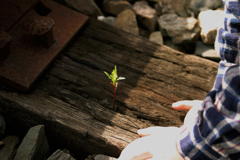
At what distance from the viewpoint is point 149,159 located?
4.37 feet

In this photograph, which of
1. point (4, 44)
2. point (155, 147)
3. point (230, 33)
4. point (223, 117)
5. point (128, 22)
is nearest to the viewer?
point (223, 117)

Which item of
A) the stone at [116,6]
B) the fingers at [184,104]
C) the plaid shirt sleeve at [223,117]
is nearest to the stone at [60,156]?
the plaid shirt sleeve at [223,117]

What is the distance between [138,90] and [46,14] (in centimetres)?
140

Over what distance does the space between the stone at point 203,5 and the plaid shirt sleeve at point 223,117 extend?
2.28 meters

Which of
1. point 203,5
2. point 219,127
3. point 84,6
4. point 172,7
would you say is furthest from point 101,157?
point 203,5

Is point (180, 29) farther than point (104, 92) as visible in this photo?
Yes

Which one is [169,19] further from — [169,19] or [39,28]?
[39,28]

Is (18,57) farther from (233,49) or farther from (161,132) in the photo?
(233,49)

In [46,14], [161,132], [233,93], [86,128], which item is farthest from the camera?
[46,14]

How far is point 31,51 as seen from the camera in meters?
1.90

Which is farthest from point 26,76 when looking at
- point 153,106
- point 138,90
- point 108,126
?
point 153,106

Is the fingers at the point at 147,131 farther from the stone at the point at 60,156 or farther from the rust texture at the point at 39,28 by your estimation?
the rust texture at the point at 39,28

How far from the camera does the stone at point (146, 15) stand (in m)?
3.12

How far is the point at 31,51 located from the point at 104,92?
79 cm
